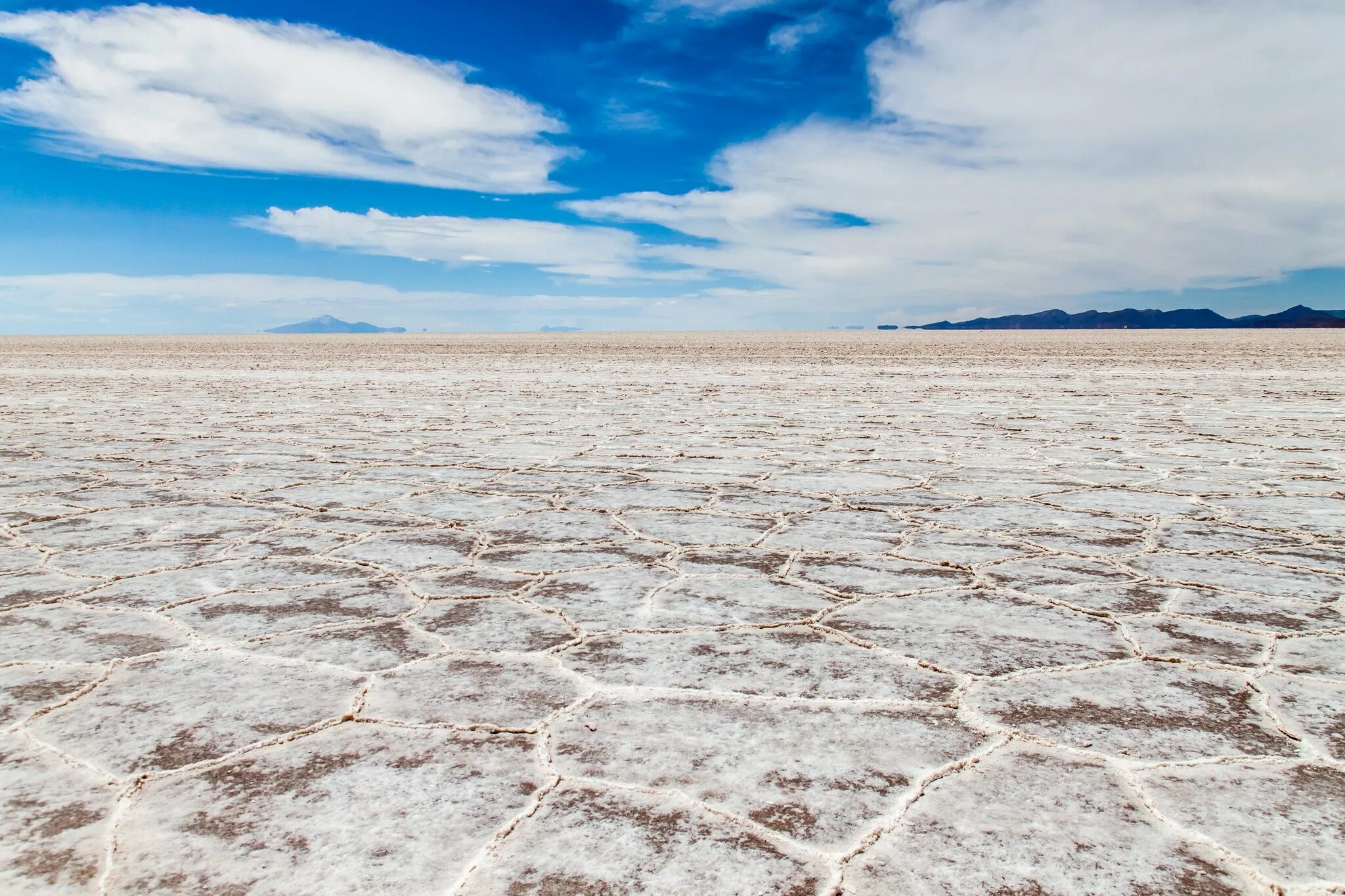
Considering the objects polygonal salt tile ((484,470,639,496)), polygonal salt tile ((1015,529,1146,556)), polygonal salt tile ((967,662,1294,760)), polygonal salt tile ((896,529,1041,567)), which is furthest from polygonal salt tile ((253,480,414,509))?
polygonal salt tile ((967,662,1294,760))

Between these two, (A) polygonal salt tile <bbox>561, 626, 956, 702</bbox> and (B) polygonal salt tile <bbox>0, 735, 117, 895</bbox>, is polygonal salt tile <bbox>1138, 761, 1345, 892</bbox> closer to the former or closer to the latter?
(A) polygonal salt tile <bbox>561, 626, 956, 702</bbox>

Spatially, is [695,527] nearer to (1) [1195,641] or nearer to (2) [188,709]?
Result: (1) [1195,641]

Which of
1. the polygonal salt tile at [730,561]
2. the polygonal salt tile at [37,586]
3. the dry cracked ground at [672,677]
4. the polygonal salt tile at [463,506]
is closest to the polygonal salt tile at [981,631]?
the dry cracked ground at [672,677]

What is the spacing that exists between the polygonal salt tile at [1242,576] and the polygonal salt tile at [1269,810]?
1.14 meters

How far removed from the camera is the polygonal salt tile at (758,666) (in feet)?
6.04

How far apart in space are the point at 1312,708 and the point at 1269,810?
A: 48 cm

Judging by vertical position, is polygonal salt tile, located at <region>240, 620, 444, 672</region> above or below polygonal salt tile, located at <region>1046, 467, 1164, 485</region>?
above

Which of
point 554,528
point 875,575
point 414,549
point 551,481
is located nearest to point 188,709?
point 414,549

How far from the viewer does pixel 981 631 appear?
217 centimetres

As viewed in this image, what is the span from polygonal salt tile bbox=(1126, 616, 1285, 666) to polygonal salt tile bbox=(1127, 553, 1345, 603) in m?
0.41

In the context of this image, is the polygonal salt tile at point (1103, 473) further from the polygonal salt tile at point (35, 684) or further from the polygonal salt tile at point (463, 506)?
the polygonal salt tile at point (35, 684)

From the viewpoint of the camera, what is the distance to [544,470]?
4.60m

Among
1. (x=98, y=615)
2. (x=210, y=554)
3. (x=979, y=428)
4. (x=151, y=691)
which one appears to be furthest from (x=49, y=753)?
(x=979, y=428)

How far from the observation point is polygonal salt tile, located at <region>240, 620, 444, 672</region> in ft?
6.51
